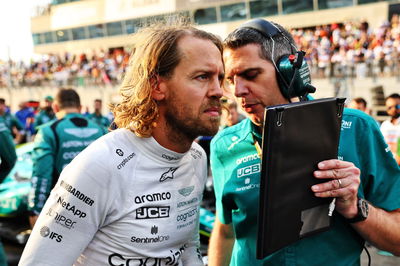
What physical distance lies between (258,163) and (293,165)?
57 cm

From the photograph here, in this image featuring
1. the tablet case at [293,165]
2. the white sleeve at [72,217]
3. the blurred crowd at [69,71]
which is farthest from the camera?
the blurred crowd at [69,71]

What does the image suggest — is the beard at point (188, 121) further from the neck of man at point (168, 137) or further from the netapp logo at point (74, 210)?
the netapp logo at point (74, 210)

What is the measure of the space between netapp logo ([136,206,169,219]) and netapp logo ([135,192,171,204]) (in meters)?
0.03

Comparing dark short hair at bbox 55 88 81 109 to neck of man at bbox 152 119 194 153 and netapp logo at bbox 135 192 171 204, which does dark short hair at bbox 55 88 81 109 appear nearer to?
neck of man at bbox 152 119 194 153

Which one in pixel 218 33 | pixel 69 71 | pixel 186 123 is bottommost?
pixel 69 71

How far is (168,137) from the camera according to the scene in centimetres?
187

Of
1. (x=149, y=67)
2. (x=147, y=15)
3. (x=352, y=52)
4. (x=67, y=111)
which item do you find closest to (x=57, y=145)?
(x=67, y=111)

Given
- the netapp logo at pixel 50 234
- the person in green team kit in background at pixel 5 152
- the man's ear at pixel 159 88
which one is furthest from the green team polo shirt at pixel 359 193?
the person in green team kit in background at pixel 5 152

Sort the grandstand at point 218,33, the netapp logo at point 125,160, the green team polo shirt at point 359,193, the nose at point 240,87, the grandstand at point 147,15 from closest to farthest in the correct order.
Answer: the netapp logo at point 125,160 < the green team polo shirt at point 359,193 < the nose at point 240,87 < the grandstand at point 218,33 < the grandstand at point 147,15

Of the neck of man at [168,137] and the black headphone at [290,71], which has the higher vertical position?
the black headphone at [290,71]

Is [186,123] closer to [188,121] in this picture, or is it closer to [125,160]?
[188,121]

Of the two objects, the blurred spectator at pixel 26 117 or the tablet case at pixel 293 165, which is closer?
the tablet case at pixel 293 165

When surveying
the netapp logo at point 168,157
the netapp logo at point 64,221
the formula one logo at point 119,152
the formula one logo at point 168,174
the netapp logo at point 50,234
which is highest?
the formula one logo at point 119,152

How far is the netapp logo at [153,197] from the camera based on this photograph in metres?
1.71
